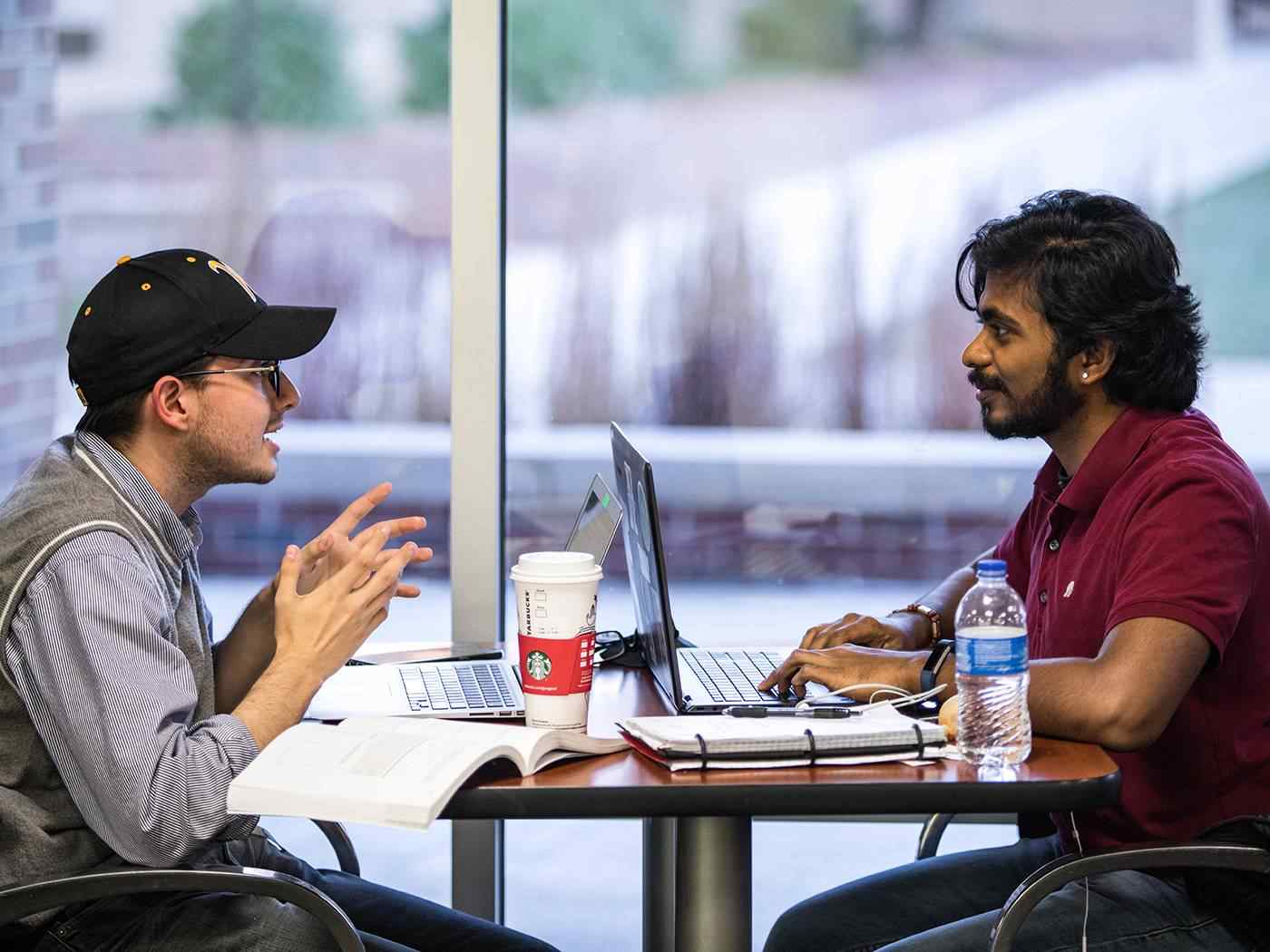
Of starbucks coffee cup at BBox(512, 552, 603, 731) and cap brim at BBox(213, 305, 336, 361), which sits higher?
cap brim at BBox(213, 305, 336, 361)

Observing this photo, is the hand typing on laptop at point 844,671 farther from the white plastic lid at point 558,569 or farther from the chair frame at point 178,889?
the chair frame at point 178,889

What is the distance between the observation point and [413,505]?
3.08 m

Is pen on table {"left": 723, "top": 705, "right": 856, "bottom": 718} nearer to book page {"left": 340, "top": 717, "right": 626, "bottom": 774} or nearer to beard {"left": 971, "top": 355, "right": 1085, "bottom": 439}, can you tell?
book page {"left": 340, "top": 717, "right": 626, "bottom": 774}

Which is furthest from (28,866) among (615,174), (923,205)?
(923,205)

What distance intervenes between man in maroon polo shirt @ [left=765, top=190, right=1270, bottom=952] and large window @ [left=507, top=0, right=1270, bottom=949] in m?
0.79

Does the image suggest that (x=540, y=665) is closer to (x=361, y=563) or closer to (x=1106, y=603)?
(x=361, y=563)

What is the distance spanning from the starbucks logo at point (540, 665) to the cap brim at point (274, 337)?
0.51 meters

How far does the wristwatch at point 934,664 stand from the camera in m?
1.84

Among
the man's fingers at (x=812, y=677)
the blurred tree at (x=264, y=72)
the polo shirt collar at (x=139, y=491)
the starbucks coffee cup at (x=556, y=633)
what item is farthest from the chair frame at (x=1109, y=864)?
the blurred tree at (x=264, y=72)

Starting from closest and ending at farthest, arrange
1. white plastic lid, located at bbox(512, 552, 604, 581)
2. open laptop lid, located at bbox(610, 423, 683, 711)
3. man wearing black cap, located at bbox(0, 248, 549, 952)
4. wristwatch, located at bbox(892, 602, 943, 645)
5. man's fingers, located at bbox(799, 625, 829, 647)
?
man wearing black cap, located at bbox(0, 248, 549, 952), white plastic lid, located at bbox(512, 552, 604, 581), open laptop lid, located at bbox(610, 423, 683, 711), man's fingers, located at bbox(799, 625, 829, 647), wristwatch, located at bbox(892, 602, 943, 645)

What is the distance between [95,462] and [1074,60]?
Result: 2.14 m

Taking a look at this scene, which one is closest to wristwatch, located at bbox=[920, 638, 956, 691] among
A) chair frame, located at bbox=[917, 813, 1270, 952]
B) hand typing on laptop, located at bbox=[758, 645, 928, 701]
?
hand typing on laptop, located at bbox=[758, 645, 928, 701]

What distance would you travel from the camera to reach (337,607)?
1.74 m

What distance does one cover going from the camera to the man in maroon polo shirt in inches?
66.2
